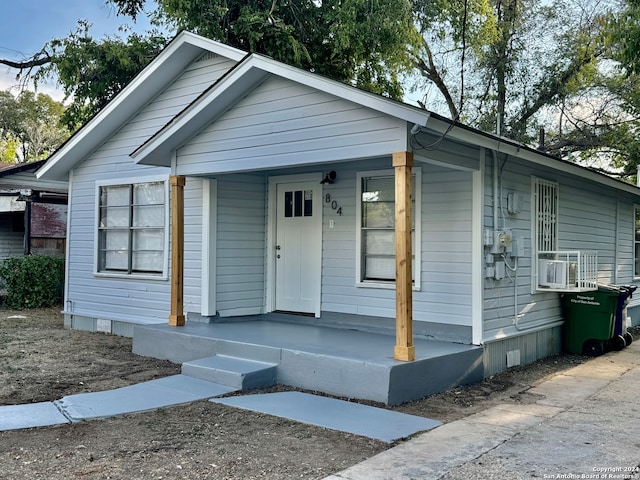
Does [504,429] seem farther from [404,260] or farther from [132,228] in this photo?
[132,228]

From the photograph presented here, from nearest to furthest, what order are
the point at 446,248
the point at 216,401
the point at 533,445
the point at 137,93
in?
1. the point at 533,445
2. the point at 216,401
3. the point at 446,248
4. the point at 137,93

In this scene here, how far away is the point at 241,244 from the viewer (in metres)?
8.81

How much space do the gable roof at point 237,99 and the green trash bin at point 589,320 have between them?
14.2 ft

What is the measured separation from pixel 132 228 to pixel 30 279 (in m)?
4.46

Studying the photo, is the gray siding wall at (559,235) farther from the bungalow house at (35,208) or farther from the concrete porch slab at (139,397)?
the bungalow house at (35,208)

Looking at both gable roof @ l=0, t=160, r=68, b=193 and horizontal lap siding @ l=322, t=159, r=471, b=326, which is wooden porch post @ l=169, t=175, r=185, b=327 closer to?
horizontal lap siding @ l=322, t=159, r=471, b=326

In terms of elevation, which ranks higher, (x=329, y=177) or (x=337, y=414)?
(x=329, y=177)

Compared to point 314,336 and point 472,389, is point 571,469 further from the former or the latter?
point 314,336

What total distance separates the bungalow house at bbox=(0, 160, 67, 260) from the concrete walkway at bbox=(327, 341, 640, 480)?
34.1 ft

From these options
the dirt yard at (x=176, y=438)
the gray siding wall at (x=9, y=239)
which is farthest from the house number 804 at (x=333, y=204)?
the gray siding wall at (x=9, y=239)

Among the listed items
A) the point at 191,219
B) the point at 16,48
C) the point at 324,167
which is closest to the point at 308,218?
the point at 324,167

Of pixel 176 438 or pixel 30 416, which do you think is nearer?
pixel 176 438

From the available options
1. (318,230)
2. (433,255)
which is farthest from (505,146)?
(318,230)

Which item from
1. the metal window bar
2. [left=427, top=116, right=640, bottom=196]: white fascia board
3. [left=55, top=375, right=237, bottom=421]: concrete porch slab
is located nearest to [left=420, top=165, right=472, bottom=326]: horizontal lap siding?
[left=427, top=116, right=640, bottom=196]: white fascia board
